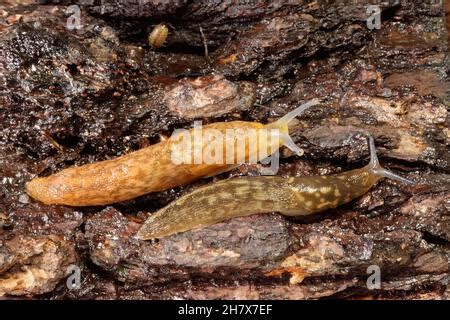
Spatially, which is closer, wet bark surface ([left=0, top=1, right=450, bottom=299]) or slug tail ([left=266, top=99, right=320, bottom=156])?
wet bark surface ([left=0, top=1, right=450, bottom=299])

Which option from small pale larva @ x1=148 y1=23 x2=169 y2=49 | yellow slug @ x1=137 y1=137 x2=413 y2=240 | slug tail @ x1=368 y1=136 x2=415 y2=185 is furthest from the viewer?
small pale larva @ x1=148 y1=23 x2=169 y2=49

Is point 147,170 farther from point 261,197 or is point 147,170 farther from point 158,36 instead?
point 158,36

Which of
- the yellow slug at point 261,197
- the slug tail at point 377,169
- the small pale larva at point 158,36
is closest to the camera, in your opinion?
the yellow slug at point 261,197

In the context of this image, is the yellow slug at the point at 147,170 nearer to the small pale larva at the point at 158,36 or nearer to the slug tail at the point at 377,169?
the slug tail at the point at 377,169

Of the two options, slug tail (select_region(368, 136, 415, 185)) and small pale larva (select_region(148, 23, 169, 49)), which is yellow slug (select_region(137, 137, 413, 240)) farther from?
small pale larva (select_region(148, 23, 169, 49))

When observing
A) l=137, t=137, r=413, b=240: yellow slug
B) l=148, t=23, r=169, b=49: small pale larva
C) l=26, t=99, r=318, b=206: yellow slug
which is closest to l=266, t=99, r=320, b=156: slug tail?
l=26, t=99, r=318, b=206: yellow slug

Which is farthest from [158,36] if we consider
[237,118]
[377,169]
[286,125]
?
[377,169]

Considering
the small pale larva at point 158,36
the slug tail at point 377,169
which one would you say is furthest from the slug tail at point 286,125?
the small pale larva at point 158,36
